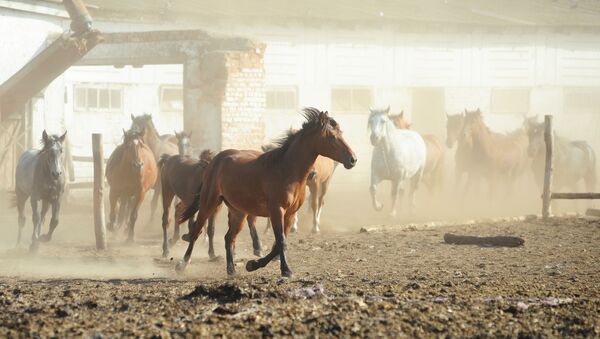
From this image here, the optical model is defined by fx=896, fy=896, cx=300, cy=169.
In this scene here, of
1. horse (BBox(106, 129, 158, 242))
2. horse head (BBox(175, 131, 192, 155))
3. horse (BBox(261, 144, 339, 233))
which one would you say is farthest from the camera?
horse head (BBox(175, 131, 192, 155))

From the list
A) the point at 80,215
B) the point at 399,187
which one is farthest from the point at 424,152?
the point at 80,215

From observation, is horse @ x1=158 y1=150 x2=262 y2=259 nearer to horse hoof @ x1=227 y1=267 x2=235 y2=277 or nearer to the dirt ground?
the dirt ground

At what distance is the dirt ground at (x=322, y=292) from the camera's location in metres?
6.91

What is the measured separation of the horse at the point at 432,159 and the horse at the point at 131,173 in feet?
26.9

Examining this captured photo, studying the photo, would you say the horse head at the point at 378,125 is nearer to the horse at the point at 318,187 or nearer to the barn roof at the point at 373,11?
Result: the horse at the point at 318,187

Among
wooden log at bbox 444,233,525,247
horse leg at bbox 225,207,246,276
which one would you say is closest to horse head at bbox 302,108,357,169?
horse leg at bbox 225,207,246,276

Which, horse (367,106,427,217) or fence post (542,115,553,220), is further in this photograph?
horse (367,106,427,217)

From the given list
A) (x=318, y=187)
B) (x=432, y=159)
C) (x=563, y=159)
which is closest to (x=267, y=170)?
(x=318, y=187)

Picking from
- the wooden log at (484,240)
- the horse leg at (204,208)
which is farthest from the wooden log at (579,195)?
the horse leg at (204,208)

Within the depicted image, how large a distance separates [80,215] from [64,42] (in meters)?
3.73

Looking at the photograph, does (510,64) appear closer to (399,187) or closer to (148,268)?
(399,187)

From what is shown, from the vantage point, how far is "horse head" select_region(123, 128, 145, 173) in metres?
15.0

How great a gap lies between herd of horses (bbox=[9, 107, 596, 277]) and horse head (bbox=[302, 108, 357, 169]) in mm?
11

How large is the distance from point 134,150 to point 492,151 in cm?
996
